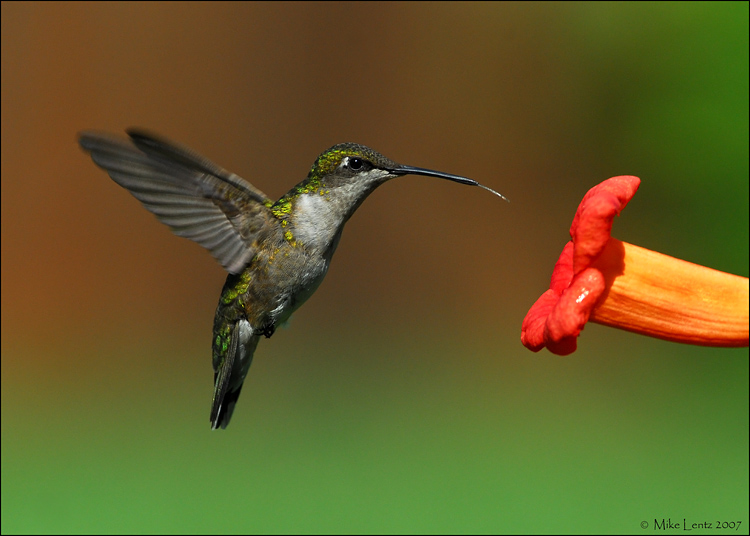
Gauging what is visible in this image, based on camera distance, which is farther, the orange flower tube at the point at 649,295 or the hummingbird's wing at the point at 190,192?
the hummingbird's wing at the point at 190,192

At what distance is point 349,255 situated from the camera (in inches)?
359

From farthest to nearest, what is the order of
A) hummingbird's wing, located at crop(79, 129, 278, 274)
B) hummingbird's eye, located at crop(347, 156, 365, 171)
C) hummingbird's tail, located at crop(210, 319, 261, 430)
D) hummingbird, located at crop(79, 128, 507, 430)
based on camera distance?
hummingbird's tail, located at crop(210, 319, 261, 430)
hummingbird's eye, located at crop(347, 156, 365, 171)
hummingbird, located at crop(79, 128, 507, 430)
hummingbird's wing, located at crop(79, 129, 278, 274)

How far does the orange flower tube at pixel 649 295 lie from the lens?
1.64 metres

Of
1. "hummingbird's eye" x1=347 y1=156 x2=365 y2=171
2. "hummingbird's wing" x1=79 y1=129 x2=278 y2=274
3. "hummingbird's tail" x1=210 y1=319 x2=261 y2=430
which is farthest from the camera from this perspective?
"hummingbird's tail" x1=210 y1=319 x2=261 y2=430

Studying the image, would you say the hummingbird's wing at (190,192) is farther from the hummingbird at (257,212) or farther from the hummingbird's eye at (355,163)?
the hummingbird's eye at (355,163)

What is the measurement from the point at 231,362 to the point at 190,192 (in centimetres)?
71

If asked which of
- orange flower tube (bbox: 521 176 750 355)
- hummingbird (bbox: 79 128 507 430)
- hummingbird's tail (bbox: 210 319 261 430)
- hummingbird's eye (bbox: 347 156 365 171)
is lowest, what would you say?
hummingbird's tail (bbox: 210 319 261 430)

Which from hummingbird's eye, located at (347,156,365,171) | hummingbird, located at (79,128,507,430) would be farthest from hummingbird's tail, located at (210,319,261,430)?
hummingbird's eye, located at (347,156,365,171)

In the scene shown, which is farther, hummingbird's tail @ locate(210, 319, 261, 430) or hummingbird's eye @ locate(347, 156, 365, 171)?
hummingbird's tail @ locate(210, 319, 261, 430)

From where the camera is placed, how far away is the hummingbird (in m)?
2.27

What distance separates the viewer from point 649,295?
5.74 ft

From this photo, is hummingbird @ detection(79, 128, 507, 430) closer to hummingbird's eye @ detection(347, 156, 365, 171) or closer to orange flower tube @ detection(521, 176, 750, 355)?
hummingbird's eye @ detection(347, 156, 365, 171)

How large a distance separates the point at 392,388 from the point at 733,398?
3.44 m

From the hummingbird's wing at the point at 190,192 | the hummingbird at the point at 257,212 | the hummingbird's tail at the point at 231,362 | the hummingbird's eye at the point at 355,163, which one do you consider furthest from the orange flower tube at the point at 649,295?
the hummingbird's tail at the point at 231,362
